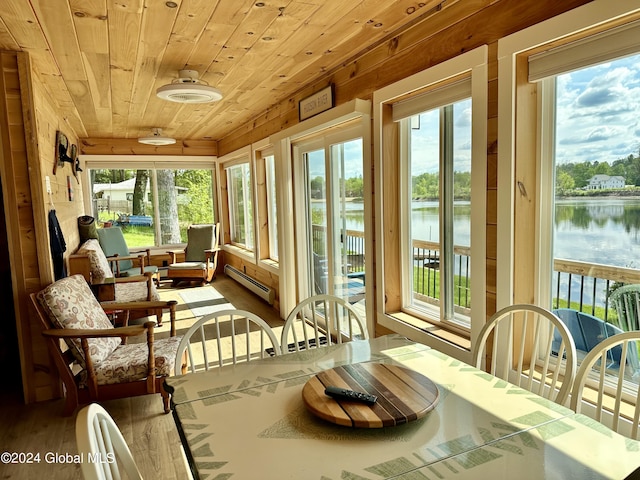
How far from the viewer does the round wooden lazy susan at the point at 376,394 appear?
1176 mm

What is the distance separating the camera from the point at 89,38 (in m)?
2.47

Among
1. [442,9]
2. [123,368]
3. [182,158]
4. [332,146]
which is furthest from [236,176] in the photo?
[442,9]

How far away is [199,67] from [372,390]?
2.64m

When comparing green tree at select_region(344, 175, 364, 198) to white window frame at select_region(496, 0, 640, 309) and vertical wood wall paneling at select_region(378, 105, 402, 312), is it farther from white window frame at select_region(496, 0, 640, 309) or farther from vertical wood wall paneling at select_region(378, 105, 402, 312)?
white window frame at select_region(496, 0, 640, 309)

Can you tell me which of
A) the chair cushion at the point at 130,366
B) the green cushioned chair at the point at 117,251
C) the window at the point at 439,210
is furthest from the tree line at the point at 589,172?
the green cushioned chair at the point at 117,251

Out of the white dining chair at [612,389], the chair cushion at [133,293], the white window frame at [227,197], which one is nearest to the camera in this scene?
the white dining chair at [612,389]

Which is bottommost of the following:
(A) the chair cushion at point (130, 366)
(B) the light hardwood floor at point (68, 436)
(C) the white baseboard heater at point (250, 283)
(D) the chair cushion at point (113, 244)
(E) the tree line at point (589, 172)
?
(B) the light hardwood floor at point (68, 436)

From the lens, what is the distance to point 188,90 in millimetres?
2936

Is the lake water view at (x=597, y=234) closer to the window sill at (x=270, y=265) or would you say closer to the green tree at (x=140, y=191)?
the window sill at (x=270, y=265)

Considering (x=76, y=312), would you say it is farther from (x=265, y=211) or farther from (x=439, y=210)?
(x=265, y=211)

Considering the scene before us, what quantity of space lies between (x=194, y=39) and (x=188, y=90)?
17.7 inches

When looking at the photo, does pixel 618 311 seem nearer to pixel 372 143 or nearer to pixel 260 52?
pixel 372 143

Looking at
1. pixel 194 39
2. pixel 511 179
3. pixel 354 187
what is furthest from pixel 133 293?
pixel 511 179

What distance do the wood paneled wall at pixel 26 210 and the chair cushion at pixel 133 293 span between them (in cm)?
138
